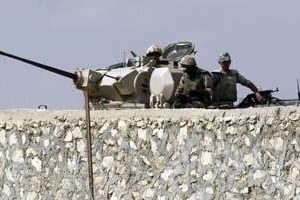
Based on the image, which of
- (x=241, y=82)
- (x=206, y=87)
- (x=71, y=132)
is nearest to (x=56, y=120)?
(x=71, y=132)

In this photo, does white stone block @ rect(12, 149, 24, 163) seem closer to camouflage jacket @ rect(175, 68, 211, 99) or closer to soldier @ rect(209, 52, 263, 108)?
camouflage jacket @ rect(175, 68, 211, 99)

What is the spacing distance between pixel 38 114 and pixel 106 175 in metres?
1.48

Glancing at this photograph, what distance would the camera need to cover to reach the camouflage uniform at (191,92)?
41.4ft

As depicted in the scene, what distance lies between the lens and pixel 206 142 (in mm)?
10266

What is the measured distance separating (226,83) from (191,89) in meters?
0.93

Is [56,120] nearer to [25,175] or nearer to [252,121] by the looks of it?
[25,175]

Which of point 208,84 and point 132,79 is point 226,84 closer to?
point 208,84

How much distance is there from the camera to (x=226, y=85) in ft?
44.1

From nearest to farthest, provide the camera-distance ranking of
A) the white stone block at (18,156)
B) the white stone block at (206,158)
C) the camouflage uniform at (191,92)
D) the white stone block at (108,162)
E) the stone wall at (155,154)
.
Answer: the stone wall at (155,154)
the white stone block at (206,158)
the white stone block at (108,162)
the white stone block at (18,156)
the camouflage uniform at (191,92)

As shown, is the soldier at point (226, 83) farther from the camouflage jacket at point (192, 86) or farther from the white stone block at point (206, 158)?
the white stone block at point (206, 158)

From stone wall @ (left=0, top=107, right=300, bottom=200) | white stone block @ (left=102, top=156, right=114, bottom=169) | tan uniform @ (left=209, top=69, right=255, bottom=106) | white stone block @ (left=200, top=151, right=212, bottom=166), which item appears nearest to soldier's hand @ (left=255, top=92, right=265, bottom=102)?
tan uniform @ (left=209, top=69, right=255, bottom=106)

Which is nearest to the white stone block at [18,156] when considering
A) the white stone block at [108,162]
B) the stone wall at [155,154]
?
the stone wall at [155,154]

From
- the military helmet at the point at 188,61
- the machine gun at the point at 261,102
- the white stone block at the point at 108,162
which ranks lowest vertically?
the white stone block at the point at 108,162

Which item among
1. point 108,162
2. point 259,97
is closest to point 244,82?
point 259,97
